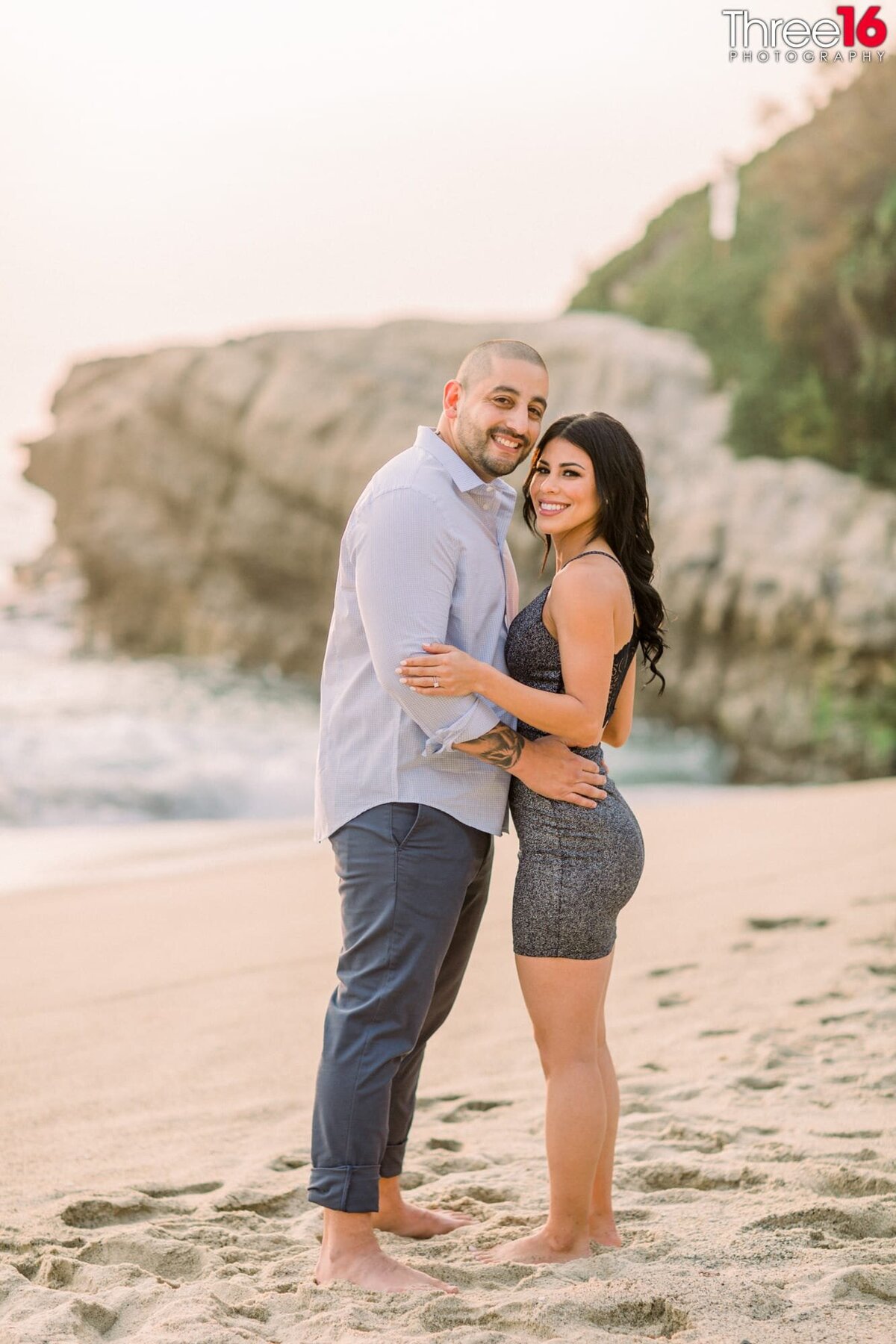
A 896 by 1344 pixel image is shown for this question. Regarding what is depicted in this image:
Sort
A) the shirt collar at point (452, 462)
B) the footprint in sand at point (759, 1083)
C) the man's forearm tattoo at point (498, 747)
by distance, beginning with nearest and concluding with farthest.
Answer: the man's forearm tattoo at point (498, 747)
the shirt collar at point (452, 462)
the footprint in sand at point (759, 1083)

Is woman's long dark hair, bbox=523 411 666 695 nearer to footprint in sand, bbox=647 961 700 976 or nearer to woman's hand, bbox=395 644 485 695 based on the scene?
woman's hand, bbox=395 644 485 695

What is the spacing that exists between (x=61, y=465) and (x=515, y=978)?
20.0 metres

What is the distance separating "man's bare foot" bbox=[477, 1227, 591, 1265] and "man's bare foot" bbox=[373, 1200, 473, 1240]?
0.26 m

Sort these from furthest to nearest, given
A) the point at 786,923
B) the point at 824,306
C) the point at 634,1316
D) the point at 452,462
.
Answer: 1. the point at 824,306
2. the point at 786,923
3. the point at 452,462
4. the point at 634,1316

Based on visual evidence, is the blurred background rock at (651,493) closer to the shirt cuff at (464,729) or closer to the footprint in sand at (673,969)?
the footprint in sand at (673,969)

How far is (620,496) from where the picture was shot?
9.77ft

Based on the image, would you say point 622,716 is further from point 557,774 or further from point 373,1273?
point 373,1273

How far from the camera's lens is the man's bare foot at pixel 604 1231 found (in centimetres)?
295

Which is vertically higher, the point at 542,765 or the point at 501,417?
the point at 501,417

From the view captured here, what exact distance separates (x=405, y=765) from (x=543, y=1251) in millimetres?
1124

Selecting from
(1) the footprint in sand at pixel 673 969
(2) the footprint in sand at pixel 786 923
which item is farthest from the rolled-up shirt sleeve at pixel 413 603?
(2) the footprint in sand at pixel 786 923

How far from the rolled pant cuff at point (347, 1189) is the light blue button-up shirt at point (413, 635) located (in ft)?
2.39

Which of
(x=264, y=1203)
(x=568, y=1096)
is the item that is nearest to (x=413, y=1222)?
(x=264, y=1203)

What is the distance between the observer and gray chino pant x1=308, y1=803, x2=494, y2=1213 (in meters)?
2.79
